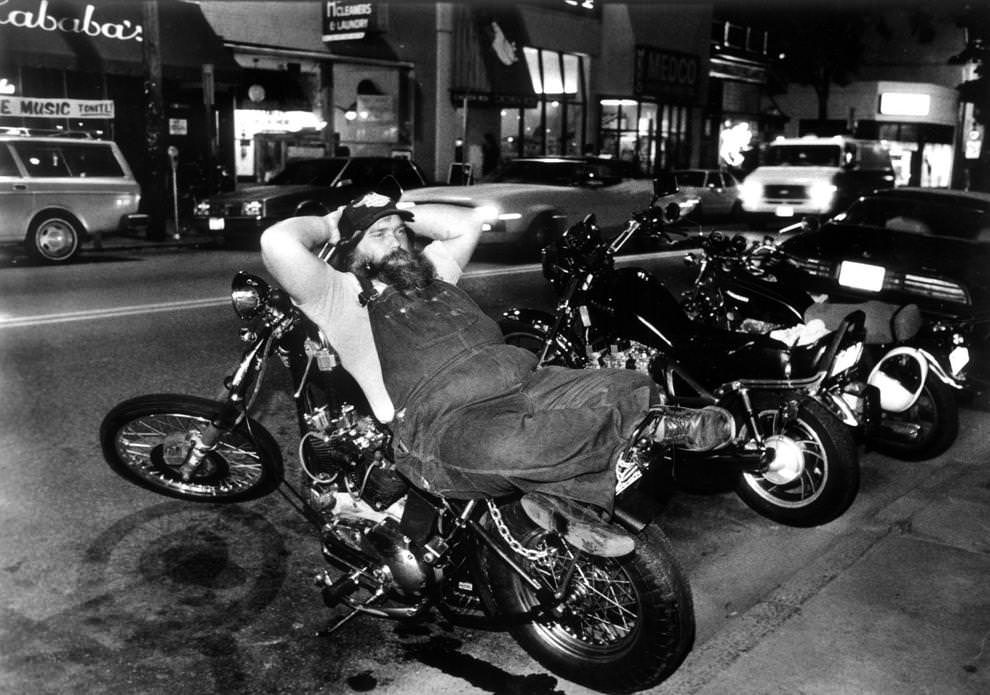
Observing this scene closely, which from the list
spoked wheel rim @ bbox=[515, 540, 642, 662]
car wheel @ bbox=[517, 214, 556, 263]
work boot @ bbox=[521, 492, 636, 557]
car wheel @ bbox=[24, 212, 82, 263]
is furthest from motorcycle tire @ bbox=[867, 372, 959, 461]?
car wheel @ bbox=[24, 212, 82, 263]

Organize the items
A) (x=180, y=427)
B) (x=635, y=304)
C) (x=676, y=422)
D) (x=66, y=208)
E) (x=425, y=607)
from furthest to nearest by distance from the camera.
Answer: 1. (x=66, y=208)
2. (x=635, y=304)
3. (x=180, y=427)
4. (x=425, y=607)
5. (x=676, y=422)

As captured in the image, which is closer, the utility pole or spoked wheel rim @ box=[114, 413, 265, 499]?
spoked wheel rim @ box=[114, 413, 265, 499]

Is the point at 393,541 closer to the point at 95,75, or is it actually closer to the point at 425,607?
the point at 425,607

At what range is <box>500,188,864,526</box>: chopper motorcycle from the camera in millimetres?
4910

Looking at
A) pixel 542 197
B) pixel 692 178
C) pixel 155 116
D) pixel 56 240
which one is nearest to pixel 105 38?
pixel 155 116

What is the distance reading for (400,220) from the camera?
152 inches

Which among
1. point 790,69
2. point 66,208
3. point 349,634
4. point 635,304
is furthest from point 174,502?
point 790,69

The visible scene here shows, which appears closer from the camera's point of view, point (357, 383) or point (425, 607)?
point (425, 607)

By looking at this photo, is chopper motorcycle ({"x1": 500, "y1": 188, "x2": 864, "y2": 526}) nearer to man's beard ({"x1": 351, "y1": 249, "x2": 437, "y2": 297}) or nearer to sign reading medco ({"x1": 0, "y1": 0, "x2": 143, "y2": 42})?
man's beard ({"x1": 351, "y1": 249, "x2": 437, "y2": 297})

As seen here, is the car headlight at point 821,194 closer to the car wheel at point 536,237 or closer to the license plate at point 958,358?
the car wheel at point 536,237

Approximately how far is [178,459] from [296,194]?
12.6m

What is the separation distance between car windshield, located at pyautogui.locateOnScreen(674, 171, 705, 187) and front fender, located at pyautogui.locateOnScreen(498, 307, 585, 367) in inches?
858

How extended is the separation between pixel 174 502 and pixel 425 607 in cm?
205

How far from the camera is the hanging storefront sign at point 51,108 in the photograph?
17.0 m
